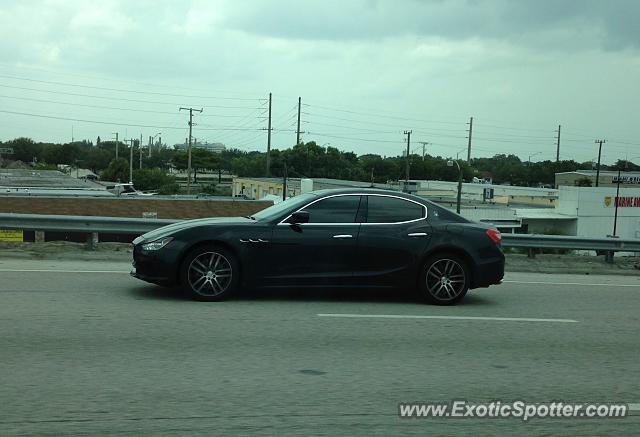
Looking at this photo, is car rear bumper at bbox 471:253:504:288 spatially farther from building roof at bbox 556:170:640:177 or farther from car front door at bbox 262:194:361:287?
building roof at bbox 556:170:640:177

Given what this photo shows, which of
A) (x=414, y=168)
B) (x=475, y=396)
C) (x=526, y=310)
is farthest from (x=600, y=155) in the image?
(x=475, y=396)

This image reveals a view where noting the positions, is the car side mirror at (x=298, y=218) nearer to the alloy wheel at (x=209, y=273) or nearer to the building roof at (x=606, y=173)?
the alloy wheel at (x=209, y=273)

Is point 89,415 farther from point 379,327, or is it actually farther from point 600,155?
point 600,155

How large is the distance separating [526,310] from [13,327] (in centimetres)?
636

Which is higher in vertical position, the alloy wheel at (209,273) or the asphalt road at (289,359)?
the alloy wheel at (209,273)

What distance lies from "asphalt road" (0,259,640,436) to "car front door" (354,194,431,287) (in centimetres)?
42

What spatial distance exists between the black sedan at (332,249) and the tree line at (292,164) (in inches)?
409

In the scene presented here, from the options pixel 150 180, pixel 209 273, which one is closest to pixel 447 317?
pixel 209 273

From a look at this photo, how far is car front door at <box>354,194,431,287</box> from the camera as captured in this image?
354 inches

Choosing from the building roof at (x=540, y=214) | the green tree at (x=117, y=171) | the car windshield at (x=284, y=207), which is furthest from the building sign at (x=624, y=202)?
the car windshield at (x=284, y=207)

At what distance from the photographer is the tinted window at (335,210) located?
9.03 m

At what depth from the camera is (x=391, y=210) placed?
9227 mm

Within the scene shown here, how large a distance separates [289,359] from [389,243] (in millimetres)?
3062

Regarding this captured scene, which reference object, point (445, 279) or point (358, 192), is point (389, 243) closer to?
point (358, 192)
